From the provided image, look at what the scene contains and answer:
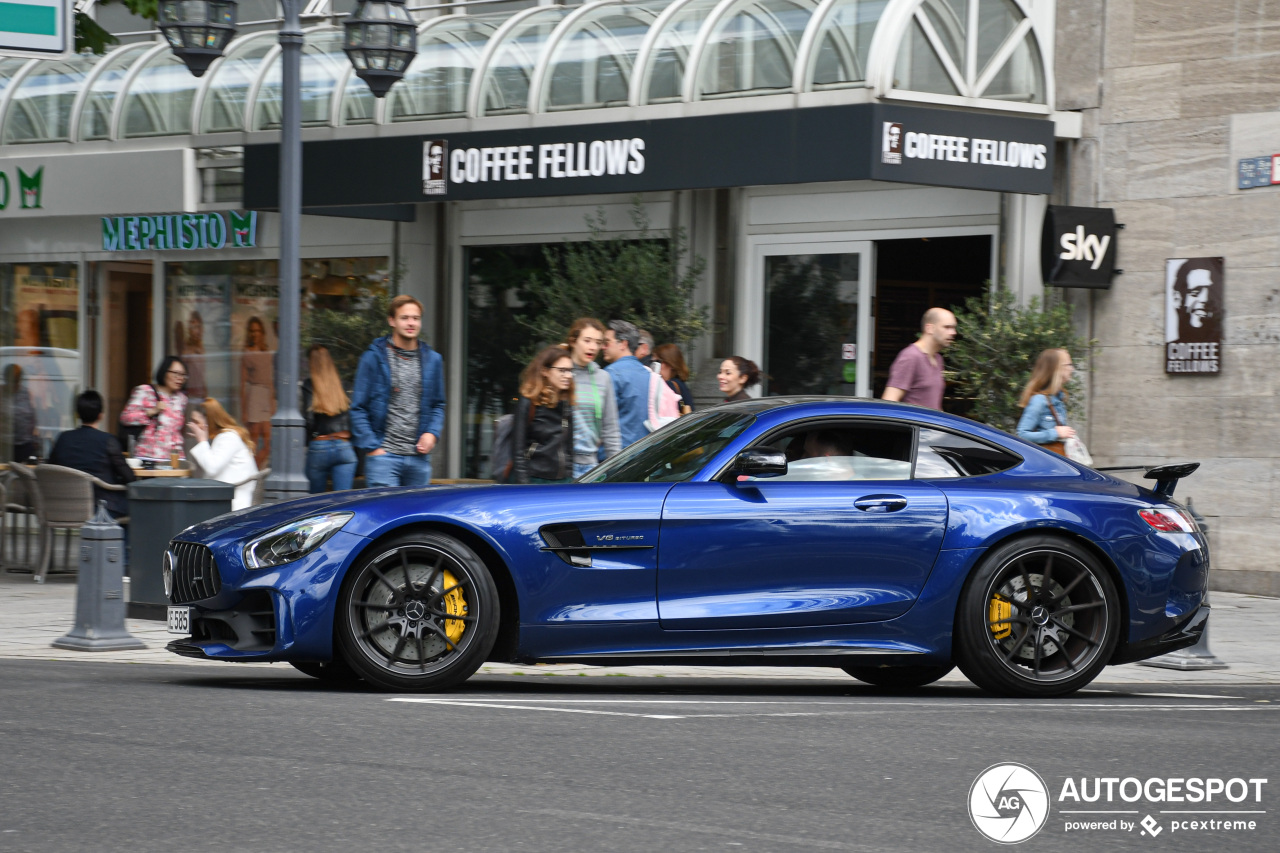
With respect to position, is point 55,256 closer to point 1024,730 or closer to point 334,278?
point 334,278

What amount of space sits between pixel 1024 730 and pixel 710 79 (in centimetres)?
912

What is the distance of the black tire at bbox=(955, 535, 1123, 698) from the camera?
8172mm

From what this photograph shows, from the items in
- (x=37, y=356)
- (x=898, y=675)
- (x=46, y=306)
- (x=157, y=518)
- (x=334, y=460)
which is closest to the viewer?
(x=898, y=675)

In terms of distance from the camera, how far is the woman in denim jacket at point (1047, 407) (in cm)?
1145

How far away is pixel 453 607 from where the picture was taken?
7867mm

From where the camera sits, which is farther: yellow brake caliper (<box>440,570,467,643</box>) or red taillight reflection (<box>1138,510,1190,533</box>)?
red taillight reflection (<box>1138,510,1190,533</box>)

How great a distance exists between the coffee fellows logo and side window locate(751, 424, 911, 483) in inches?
543

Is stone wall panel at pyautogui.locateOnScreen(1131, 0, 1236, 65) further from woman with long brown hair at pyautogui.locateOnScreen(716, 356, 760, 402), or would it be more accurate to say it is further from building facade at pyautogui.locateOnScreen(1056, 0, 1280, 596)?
woman with long brown hair at pyautogui.locateOnScreen(716, 356, 760, 402)

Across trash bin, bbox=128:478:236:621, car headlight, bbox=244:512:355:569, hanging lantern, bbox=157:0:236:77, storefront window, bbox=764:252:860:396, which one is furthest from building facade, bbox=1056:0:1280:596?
car headlight, bbox=244:512:355:569

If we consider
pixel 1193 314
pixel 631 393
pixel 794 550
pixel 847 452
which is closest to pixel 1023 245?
pixel 1193 314

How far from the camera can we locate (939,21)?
14.4 meters

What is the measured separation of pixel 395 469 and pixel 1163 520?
4.91 meters

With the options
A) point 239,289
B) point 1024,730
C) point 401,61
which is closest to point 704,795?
point 1024,730

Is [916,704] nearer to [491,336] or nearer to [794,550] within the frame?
[794,550]
